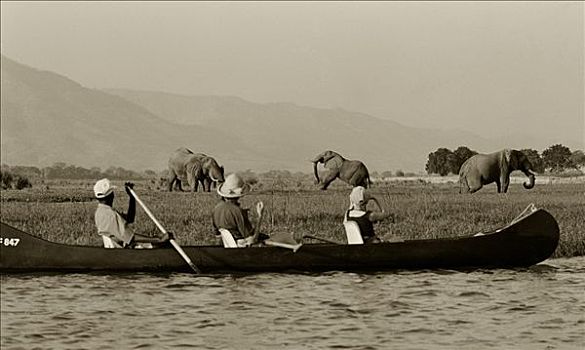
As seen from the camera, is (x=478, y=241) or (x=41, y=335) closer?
(x=41, y=335)

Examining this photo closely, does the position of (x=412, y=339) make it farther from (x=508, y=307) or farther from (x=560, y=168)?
(x=560, y=168)

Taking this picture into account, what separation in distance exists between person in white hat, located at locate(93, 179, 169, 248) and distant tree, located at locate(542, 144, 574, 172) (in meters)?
79.4

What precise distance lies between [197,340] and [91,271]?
20.0 ft

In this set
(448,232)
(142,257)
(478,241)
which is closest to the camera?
(142,257)

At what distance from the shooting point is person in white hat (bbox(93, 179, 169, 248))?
68.6ft

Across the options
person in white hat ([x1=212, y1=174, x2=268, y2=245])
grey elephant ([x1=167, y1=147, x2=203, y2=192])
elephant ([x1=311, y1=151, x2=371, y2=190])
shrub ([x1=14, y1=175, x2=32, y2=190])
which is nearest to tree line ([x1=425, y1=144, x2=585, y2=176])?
grey elephant ([x1=167, y1=147, x2=203, y2=192])

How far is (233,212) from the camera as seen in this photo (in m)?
21.2

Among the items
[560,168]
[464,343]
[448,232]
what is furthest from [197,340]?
[560,168]

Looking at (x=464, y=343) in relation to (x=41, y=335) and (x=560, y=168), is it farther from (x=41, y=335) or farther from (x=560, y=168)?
(x=560, y=168)

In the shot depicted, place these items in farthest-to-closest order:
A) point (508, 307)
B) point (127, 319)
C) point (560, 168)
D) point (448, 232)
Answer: point (560, 168) < point (448, 232) < point (508, 307) < point (127, 319)

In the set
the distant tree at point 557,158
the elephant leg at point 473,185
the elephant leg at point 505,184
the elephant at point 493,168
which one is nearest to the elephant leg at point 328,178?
the elephant at point 493,168

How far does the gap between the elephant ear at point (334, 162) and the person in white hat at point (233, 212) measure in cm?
3284

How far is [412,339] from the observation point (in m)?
15.4

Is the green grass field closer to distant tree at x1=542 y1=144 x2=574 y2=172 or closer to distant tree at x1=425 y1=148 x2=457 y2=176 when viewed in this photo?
distant tree at x1=542 y1=144 x2=574 y2=172
